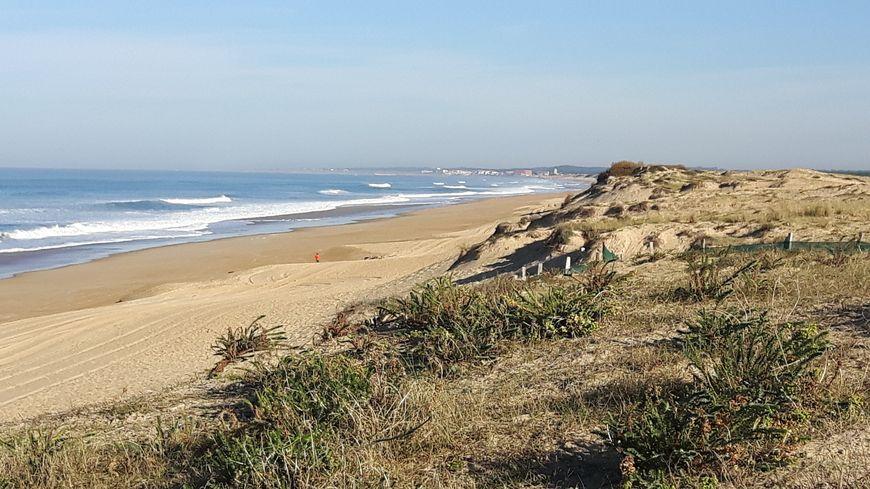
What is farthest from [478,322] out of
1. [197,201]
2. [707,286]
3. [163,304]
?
[197,201]

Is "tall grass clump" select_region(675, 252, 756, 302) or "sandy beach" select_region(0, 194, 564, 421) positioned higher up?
"tall grass clump" select_region(675, 252, 756, 302)

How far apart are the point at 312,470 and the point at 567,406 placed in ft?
6.00

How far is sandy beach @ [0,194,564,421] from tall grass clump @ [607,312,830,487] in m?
5.30

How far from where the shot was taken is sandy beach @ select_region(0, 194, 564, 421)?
9391mm

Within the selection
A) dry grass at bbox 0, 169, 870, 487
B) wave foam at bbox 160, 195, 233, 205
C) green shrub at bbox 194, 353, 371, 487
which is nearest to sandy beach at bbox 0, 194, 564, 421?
dry grass at bbox 0, 169, 870, 487

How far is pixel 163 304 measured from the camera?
48.9 feet

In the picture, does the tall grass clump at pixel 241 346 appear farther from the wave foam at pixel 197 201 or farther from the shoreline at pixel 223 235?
the wave foam at pixel 197 201

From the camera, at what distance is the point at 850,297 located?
21.8 feet

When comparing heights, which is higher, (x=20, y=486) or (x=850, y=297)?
(x=850, y=297)

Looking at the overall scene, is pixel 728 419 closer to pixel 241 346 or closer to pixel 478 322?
pixel 478 322

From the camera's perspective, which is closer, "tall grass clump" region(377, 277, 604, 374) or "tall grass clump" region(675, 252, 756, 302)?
"tall grass clump" region(377, 277, 604, 374)

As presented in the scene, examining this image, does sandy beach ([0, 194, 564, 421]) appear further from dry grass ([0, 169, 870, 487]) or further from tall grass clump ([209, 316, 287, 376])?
dry grass ([0, 169, 870, 487])

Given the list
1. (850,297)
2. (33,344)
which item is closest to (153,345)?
(33,344)

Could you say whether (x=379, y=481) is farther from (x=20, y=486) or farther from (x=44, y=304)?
(x=44, y=304)
